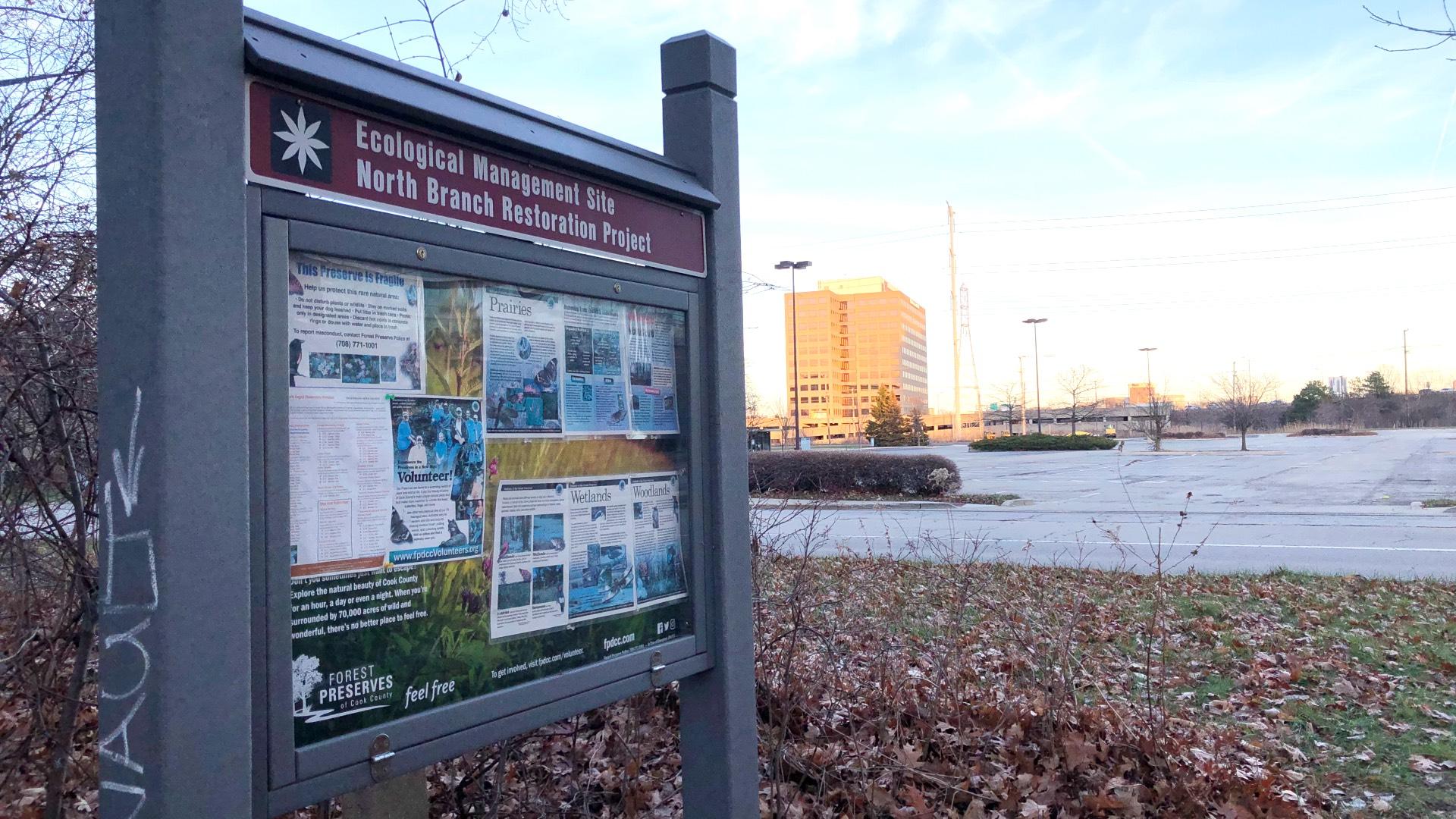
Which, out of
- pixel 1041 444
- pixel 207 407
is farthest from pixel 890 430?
pixel 207 407

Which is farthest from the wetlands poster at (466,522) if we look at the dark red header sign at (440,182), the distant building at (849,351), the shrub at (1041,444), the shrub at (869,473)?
the distant building at (849,351)

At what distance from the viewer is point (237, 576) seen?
1760mm

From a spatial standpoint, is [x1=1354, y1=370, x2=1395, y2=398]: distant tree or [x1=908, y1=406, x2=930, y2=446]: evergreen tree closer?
[x1=908, y1=406, x2=930, y2=446]: evergreen tree

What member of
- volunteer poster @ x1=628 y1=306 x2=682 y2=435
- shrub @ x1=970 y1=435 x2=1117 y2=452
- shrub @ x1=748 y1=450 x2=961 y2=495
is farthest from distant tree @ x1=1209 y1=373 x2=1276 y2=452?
volunteer poster @ x1=628 y1=306 x2=682 y2=435

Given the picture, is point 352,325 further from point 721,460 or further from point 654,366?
point 721,460

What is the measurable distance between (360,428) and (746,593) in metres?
1.51

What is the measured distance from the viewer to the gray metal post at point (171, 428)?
1.69 meters

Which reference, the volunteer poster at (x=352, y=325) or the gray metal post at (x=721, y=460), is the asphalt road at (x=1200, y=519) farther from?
the volunteer poster at (x=352, y=325)

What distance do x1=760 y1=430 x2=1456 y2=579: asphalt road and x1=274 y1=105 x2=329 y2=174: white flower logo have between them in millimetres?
4316

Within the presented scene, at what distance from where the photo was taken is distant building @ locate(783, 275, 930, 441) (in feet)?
333

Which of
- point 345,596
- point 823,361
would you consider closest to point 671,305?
point 345,596

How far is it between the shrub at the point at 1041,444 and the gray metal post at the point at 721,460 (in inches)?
1763

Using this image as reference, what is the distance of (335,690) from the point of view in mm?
1975

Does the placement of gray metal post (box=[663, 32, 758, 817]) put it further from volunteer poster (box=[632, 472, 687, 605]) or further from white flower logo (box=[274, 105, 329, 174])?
white flower logo (box=[274, 105, 329, 174])
